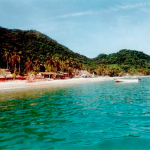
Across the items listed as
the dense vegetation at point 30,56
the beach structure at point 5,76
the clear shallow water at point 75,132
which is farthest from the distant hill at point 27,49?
the clear shallow water at point 75,132

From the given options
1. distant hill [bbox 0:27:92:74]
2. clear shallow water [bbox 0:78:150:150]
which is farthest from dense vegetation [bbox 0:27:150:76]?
clear shallow water [bbox 0:78:150:150]

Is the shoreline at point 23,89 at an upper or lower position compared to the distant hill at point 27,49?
lower

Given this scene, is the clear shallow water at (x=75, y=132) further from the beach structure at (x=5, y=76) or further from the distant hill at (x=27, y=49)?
the distant hill at (x=27, y=49)

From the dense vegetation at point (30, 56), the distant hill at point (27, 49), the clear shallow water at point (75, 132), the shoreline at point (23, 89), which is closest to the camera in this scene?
the clear shallow water at point (75, 132)

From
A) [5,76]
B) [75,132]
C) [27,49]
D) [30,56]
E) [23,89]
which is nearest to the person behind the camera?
[75,132]

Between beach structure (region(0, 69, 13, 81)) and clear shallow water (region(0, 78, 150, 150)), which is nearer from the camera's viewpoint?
clear shallow water (region(0, 78, 150, 150))

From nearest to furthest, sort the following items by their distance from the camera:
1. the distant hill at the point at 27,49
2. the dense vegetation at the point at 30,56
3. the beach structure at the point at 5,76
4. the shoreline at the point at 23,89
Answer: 1. the shoreline at the point at 23,89
2. the beach structure at the point at 5,76
3. the dense vegetation at the point at 30,56
4. the distant hill at the point at 27,49

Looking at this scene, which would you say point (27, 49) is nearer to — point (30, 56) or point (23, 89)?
point (30, 56)

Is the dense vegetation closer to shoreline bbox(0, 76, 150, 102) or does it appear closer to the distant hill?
the distant hill

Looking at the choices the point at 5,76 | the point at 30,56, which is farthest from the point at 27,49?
the point at 5,76

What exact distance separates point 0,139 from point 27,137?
114cm

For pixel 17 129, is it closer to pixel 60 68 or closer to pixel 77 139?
pixel 77 139

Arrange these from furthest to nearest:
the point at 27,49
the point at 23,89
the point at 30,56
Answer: the point at 27,49, the point at 30,56, the point at 23,89

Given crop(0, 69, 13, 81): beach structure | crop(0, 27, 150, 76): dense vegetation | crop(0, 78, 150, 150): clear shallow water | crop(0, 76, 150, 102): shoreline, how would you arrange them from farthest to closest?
crop(0, 27, 150, 76): dense vegetation < crop(0, 69, 13, 81): beach structure < crop(0, 76, 150, 102): shoreline < crop(0, 78, 150, 150): clear shallow water
